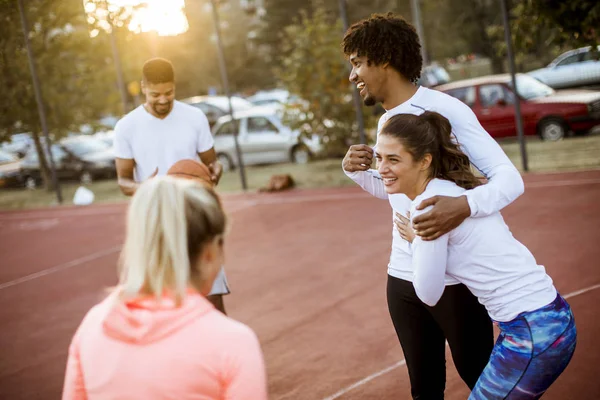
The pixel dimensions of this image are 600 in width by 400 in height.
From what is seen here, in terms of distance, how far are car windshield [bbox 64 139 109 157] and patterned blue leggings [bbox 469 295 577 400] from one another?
22.0 meters

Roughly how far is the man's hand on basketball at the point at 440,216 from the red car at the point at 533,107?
12648 millimetres

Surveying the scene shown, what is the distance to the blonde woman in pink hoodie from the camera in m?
1.78

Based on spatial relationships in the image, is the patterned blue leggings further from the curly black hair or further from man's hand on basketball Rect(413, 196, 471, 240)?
the curly black hair

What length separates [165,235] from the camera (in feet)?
5.77

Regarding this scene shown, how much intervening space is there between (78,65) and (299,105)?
875cm

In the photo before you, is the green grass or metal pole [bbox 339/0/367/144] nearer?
the green grass

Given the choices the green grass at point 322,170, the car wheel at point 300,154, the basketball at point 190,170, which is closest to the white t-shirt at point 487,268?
the basketball at point 190,170

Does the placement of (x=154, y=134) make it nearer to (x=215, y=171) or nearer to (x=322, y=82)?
(x=215, y=171)

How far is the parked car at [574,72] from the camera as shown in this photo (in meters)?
20.6

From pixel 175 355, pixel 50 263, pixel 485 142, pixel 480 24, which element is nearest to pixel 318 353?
pixel 485 142

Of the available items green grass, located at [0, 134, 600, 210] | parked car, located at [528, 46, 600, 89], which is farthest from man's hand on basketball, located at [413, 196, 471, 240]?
parked car, located at [528, 46, 600, 89]

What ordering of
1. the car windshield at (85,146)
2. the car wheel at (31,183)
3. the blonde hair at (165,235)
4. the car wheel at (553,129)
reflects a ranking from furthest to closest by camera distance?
the car wheel at (31,183)
the car windshield at (85,146)
the car wheel at (553,129)
the blonde hair at (165,235)

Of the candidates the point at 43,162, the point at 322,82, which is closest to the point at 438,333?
the point at 322,82

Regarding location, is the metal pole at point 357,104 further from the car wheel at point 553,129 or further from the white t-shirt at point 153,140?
the white t-shirt at point 153,140
